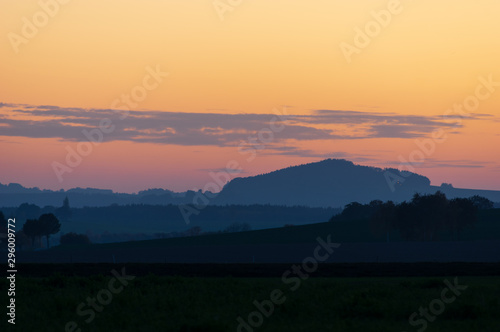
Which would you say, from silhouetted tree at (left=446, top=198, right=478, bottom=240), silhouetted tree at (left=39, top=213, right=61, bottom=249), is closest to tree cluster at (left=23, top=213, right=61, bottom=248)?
silhouetted tree at (left=39, top=213, right=61, bottom=249)

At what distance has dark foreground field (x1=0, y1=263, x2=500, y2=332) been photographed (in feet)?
88.2

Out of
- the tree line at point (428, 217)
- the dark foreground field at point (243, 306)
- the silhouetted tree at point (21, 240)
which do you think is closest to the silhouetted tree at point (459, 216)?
the tree line at point (428, 217)

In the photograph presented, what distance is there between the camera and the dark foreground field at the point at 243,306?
88.2 ft

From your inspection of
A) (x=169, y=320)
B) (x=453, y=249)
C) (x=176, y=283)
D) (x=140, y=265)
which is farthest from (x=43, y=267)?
(x=453, y=249)

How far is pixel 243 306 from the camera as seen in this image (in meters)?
32.0

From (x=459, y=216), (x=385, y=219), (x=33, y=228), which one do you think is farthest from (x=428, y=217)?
(x=33, y=228)

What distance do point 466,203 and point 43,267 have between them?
96517mm

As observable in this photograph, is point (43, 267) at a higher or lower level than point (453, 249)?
lower

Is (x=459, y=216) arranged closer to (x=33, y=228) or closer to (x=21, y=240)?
(x=33, y=228)

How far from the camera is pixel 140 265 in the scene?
6938 centimetres

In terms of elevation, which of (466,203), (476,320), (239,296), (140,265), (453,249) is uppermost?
(466,203)

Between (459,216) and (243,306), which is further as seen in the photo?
(459,216)

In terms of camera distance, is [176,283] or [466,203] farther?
[466,203]

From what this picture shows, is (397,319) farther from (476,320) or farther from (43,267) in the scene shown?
(43,267)
